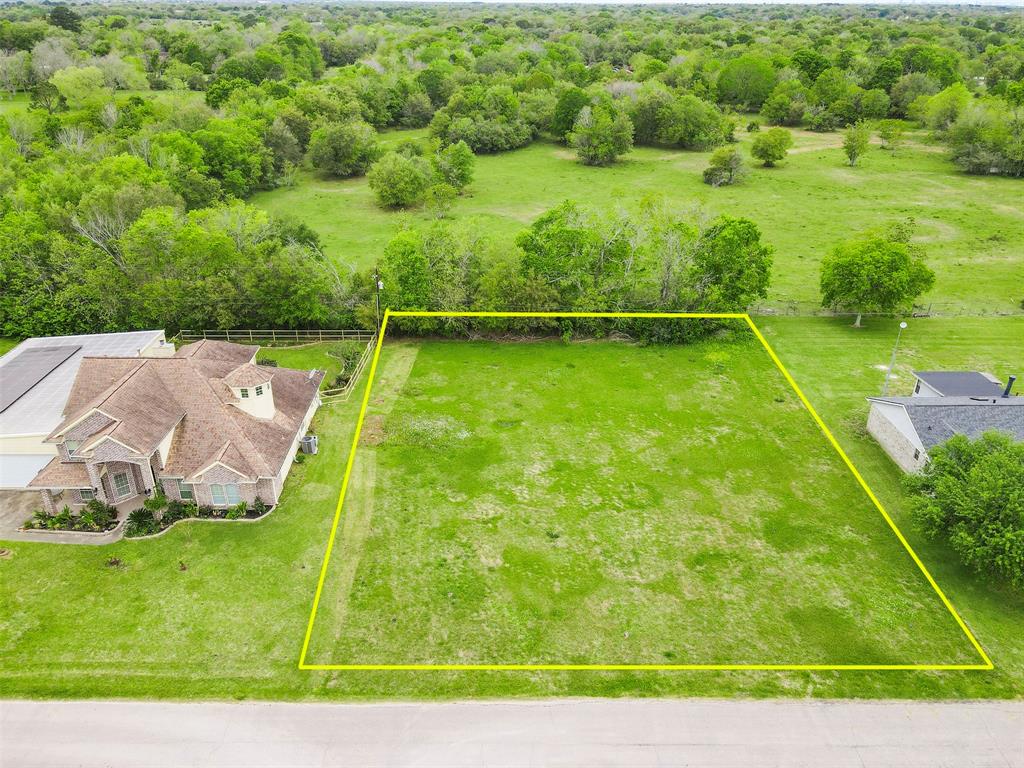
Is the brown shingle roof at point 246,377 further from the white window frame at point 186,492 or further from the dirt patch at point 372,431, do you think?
the dirt patch at point 372,431

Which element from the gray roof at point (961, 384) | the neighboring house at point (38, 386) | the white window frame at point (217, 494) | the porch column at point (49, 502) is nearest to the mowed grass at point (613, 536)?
the white window frame at point (217, 494)

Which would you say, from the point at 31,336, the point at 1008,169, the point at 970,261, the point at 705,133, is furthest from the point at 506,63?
the point at 31,336

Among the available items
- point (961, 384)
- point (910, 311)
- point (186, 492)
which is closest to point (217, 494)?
point (186, 492)

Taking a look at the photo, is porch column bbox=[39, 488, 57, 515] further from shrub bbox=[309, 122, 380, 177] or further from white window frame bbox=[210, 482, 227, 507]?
shrub bbox=[309, 122, 380, 177]

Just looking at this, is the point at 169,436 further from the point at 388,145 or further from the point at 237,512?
the point at 388,145

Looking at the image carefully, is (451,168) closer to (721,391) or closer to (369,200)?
(369,200)

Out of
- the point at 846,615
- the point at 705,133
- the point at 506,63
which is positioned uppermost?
the point at 506,63
